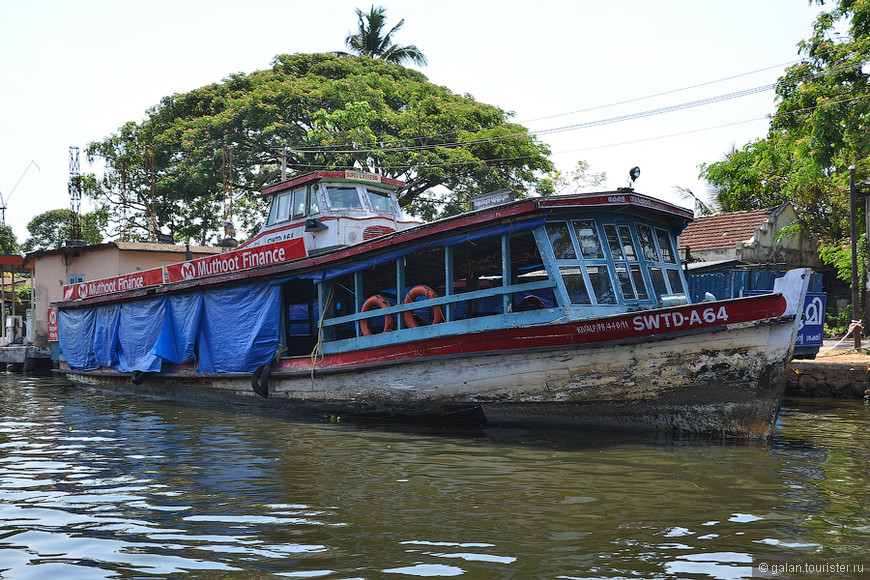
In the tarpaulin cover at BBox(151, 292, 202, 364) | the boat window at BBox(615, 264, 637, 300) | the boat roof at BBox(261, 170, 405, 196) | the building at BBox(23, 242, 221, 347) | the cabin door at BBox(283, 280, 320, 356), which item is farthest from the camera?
the building at BBox(23, 242, 221, 347)

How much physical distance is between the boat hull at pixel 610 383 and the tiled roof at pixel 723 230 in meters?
16.0

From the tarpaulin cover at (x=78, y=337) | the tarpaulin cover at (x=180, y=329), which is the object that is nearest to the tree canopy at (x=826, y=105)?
the tarpaulin cover at (x=180, y=329)

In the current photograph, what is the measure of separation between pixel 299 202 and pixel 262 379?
293cm

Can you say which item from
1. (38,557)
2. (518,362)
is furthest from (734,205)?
(38,557)

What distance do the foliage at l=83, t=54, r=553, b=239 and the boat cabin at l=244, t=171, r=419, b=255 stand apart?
1117 centimetres

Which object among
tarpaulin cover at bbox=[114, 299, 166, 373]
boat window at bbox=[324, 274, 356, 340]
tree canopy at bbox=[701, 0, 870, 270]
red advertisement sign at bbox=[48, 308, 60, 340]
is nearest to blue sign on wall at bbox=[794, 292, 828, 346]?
Result: tree canopy at bbox=[701, 0, 870, 270]

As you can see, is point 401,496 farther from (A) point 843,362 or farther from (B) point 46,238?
(B) point 46,238

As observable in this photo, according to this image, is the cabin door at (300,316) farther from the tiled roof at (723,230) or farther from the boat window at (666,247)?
the tiled roof at (723,230)

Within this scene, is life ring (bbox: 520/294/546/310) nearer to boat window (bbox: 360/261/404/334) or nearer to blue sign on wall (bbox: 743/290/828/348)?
boat window (bbox: 360/261/404/334)

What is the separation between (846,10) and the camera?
51.5 ft

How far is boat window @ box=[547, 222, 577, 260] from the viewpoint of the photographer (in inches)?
315

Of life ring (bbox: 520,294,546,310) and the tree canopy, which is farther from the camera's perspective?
the tree canopy

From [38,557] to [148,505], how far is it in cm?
115

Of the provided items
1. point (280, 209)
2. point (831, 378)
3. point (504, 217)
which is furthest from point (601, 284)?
point (831, 378)
